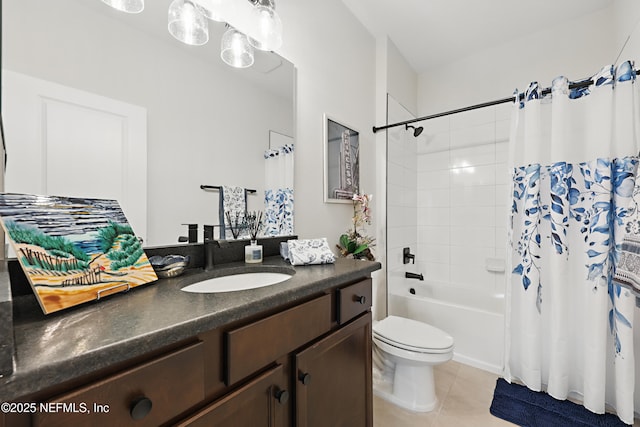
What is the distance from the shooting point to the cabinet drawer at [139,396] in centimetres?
45

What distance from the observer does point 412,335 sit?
5.66 feet

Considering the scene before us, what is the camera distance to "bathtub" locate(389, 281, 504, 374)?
2.04 m

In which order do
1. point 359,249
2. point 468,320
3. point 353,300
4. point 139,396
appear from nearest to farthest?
point 139,396, point 353,300, point 359,249, point 468,320

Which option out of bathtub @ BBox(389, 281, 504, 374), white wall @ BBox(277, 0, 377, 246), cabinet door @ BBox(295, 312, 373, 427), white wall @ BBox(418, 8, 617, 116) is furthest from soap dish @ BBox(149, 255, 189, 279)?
white wall @ BBox(418, 8, 617, 116)

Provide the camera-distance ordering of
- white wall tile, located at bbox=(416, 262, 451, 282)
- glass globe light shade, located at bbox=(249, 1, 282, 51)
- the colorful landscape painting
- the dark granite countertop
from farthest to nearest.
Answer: white wall tile, located at bbox=(416, 262, 451, 282) → glass globe light shade, located at bbox=(249, 1, 282, 51) → the colorful landscape painting → the dark granite countertop

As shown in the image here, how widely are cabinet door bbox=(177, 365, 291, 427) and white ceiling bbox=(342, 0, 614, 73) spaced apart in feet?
7.57

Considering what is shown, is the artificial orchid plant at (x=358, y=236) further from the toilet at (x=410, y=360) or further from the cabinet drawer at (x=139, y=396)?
the cabinet drawer at (x=139, y=396)

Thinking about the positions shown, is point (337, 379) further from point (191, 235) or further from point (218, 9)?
point (218, 9)

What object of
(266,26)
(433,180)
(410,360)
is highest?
(266,26)

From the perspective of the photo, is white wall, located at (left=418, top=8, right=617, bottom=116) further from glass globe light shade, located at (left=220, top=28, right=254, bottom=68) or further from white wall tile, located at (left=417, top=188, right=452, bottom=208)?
glass globe light shade, located at (left=220, top=28, right=254, bottom=68)

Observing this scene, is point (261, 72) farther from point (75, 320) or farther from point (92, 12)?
point (75, 320)

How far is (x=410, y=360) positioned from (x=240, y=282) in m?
1.09

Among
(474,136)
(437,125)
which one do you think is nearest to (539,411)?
(474,136)

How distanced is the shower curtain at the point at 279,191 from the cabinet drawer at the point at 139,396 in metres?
0.86
